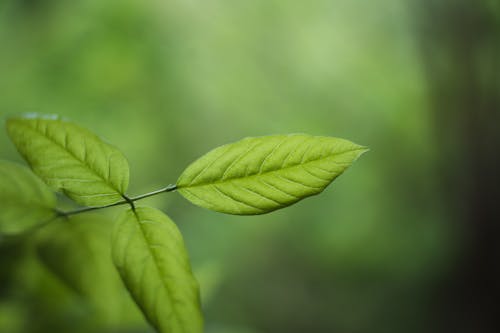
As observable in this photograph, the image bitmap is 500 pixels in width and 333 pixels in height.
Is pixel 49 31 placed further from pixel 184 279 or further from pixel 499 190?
pixel 499 190

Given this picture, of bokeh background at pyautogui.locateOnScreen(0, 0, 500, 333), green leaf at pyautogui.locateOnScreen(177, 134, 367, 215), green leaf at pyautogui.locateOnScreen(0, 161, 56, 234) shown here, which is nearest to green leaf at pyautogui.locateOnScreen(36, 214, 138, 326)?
green leaf at pyautogui.locateOnScreen(0, 161, 56, 234)

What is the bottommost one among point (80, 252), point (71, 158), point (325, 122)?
point (325, 122)

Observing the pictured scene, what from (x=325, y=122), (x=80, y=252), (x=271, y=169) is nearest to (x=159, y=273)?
(x=271, y=169)

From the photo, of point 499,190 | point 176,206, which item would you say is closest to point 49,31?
point 176,206

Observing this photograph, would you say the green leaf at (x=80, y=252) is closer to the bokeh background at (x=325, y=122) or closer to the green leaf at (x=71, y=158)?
the green leaf at (x=71, y=158)

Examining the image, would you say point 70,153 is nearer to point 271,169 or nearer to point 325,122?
point 271,169

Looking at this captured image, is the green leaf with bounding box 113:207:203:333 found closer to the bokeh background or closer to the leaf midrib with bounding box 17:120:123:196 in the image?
the leaf midrib with bounding box 17:120:123:196
